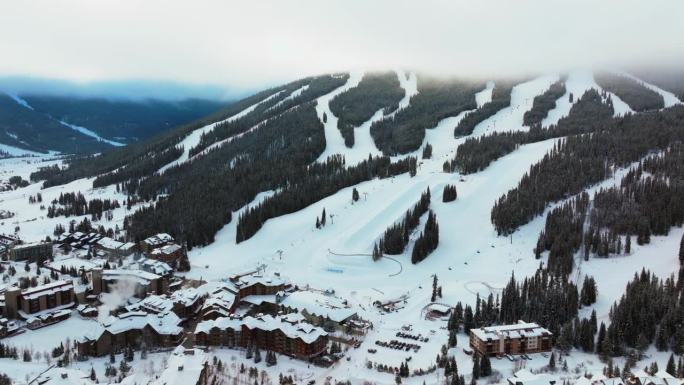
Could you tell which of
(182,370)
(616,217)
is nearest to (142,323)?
(182,370)

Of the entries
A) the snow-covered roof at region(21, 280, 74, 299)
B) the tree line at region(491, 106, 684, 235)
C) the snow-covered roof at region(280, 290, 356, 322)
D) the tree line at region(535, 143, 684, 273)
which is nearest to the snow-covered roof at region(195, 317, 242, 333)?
the snow-covered roof at region(280, 290, 356, 322)

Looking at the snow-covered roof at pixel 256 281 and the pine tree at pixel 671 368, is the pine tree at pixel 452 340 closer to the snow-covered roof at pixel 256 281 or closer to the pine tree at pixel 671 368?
the pine tree at pixel 671 368

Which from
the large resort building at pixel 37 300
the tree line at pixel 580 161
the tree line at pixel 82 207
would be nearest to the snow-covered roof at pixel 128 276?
the large resort building at pixel 37 300

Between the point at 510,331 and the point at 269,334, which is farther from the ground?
the point at 510,331

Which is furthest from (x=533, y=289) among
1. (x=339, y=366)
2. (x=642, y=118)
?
(x=642, y=118)

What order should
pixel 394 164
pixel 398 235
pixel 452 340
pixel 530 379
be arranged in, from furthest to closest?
pixel 394 164 → pixel 398 235 → pixel 452 340 → pixel 530 379

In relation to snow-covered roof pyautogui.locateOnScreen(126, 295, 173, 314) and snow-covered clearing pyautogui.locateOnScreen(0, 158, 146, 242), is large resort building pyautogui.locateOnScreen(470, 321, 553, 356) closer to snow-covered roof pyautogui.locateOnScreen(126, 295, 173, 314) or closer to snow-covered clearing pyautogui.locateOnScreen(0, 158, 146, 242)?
snow-covered roof pyautogui.locateOnScreen(126, 295, 173, 314)

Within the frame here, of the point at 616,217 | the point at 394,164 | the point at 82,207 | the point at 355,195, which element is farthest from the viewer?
the point at 82,207

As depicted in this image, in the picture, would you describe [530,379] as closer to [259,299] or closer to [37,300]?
[259,299]
